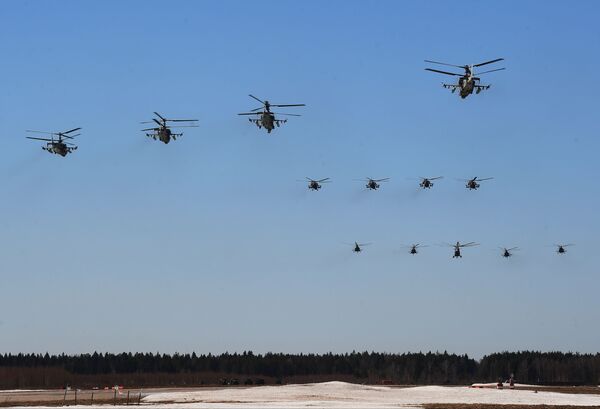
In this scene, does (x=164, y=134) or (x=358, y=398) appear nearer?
(x=164, y=134)

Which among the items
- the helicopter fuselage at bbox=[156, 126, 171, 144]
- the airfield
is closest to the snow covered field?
the airfield

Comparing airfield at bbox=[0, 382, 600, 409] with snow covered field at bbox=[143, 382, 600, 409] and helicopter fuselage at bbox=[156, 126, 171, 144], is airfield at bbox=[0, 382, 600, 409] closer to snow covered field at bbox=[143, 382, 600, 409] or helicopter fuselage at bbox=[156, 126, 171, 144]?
snow covered field at bbox=[143, 382, 600, 409]

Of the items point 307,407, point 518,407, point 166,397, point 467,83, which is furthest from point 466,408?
point 166,397

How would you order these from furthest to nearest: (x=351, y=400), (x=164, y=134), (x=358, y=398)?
(x=358, y=398)
(x=351, y=400)
(x=164, y=134)

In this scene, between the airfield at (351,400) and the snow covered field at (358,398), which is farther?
the snow covered field at (358,398)

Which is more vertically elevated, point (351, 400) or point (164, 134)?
point (164, 134)

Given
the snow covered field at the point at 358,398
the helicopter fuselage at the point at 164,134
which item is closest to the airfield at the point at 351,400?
the snow covered field at the point at 358,398

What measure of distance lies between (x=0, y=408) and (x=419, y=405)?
129 feet

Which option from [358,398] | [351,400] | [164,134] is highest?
[164,134]

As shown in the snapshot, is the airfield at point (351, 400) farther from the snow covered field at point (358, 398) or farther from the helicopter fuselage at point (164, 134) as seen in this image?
the helicopter fuselage at point (164, 134)

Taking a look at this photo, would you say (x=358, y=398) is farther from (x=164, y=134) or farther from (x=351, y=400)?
(x=164, y=134)

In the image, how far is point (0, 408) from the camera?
94.3 m

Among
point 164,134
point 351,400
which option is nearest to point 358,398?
point 351,400

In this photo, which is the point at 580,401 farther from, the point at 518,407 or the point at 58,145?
the point at 58,145
